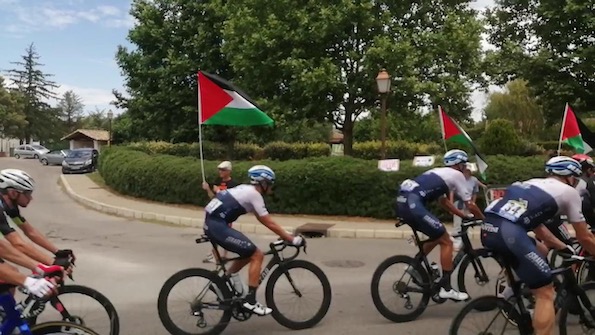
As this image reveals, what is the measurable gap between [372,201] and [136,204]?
7.86 metres

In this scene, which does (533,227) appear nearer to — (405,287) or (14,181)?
(405,287)

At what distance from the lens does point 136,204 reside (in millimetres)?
18250

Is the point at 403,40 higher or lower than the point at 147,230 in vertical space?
higher

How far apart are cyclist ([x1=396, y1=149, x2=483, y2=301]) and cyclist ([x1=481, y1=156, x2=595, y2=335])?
5.16 feet

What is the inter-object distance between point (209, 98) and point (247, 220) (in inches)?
194

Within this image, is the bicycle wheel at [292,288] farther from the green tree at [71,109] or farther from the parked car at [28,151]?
the green tree at [71,109]

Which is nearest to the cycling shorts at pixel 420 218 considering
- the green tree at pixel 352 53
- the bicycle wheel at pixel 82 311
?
the bicycle wheel at pixel 82 311

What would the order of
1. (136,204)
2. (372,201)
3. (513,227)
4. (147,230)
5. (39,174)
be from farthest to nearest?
(39,174), (136,204), (372,201), (147,230), (513,227)

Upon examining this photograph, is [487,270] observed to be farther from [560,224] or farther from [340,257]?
[340,257]

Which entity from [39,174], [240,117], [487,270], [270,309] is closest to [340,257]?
[240,117]

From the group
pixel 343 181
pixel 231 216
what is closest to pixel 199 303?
pixel 231 216

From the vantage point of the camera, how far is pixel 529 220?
15.1ft

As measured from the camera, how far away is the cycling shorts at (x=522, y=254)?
14.9ft

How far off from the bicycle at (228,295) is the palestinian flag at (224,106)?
4609mm
